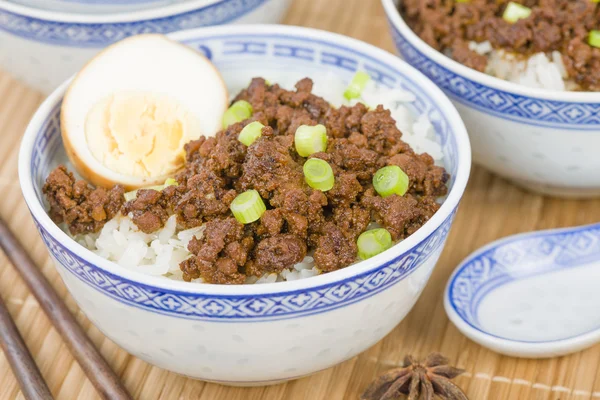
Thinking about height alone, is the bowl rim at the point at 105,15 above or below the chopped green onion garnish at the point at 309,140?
below

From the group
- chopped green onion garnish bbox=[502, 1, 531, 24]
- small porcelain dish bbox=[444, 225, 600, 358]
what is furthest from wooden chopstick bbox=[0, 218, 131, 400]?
chopped green onion garnish bbox=[502, 1, 531, 24]

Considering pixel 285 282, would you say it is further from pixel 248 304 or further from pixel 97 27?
pixel 97 27

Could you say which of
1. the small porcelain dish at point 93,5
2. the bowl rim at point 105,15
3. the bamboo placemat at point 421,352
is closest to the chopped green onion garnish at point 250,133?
the bamboo placemat at point 421,352

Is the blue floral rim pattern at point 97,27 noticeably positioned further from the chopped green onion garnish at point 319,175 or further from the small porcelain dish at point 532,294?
the small porcelain dish at point 532,294

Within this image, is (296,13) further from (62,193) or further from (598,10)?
(62,193)

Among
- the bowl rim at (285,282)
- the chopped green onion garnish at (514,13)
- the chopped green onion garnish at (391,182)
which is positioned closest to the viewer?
the bowl rim at (285,282)

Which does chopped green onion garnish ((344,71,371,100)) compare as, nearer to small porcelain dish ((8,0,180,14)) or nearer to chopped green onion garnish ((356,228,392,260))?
chopped green onion garnish ((356,228,392,260))

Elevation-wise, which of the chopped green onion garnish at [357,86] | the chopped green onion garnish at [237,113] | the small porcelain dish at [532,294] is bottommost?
the small porcelain dish at [532,294]

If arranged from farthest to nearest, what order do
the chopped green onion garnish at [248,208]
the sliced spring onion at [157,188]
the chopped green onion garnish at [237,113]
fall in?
the chopped green onion garnish at [237,113]
the sliced spring onion at [157,188]
the chopped green onion garnish at [248,208]
